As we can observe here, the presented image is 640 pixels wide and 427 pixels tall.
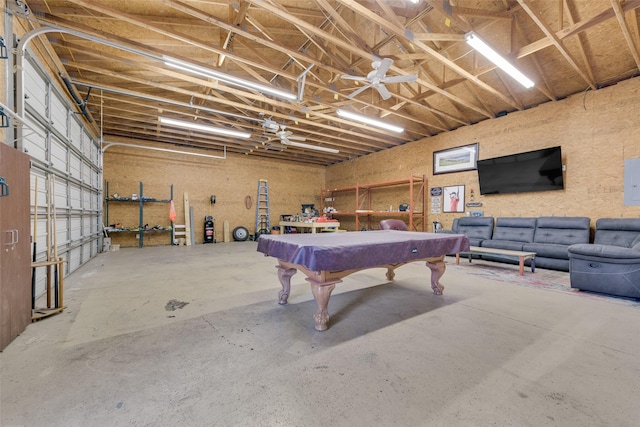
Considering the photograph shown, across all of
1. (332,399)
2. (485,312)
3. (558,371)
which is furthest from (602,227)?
(332,399)

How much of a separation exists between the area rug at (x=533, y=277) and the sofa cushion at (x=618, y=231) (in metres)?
0.91

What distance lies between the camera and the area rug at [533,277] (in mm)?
3398

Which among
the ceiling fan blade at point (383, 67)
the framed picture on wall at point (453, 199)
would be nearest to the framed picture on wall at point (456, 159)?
the framed picture on wall at point (453, 199)

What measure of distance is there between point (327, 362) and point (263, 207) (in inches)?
374

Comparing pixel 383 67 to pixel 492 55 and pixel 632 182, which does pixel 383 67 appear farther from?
pixel 632 182

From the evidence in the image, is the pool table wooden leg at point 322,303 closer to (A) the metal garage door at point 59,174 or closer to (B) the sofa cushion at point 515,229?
(A) the metal garage door at point 59,174

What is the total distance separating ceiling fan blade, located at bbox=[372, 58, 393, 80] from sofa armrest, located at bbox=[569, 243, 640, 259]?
12.4 ft

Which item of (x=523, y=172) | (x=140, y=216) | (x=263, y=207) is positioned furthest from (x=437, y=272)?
(x=140, y=216)

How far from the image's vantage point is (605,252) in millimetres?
3342

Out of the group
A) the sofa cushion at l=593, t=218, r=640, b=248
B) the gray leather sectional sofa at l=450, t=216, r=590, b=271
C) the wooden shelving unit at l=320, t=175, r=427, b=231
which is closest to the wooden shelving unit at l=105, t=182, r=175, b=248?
the wooden shelving unit at l=320, t=175, r=427, b=231

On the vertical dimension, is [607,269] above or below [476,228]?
below

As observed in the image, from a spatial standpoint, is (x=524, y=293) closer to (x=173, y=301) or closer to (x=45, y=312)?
(x=173, y=301)

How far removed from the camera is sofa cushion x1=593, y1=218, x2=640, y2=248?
4.30m

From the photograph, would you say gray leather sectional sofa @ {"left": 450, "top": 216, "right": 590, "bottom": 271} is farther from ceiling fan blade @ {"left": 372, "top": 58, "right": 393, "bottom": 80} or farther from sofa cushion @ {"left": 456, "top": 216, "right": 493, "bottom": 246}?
ceiling fan blade @ {"left": 372, "top": 58, "right": 393, "bottom": 80}
